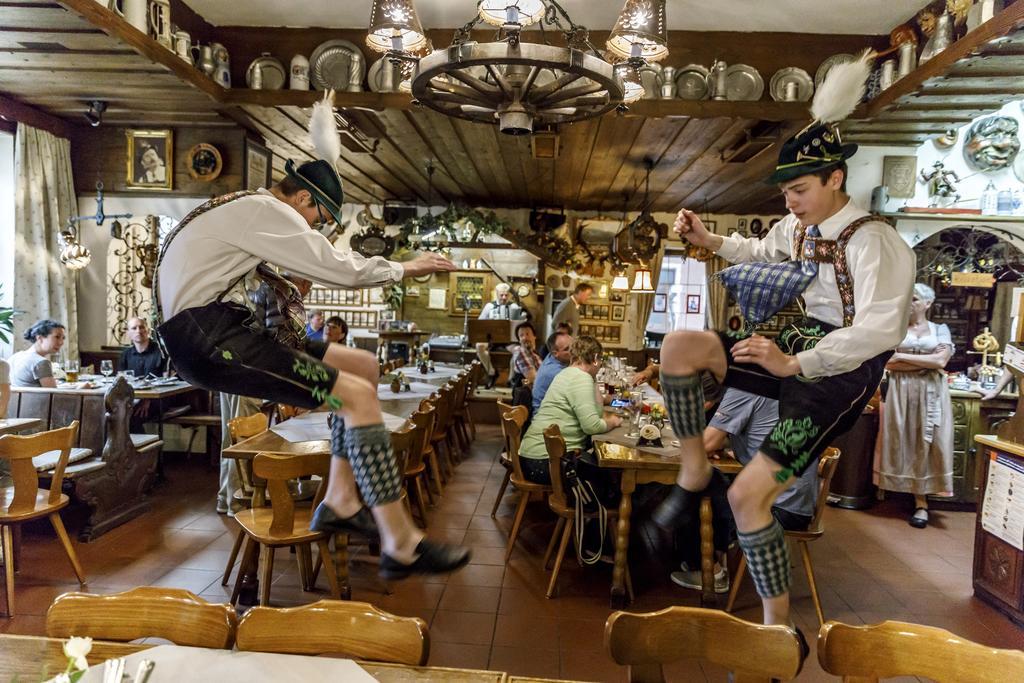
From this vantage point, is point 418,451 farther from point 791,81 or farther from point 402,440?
point 791,81

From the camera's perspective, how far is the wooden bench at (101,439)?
5012mm

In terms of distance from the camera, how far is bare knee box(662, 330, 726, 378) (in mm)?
1828

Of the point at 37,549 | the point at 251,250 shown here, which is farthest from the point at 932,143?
the point at 37,549

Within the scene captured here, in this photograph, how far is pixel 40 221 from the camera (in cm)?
630

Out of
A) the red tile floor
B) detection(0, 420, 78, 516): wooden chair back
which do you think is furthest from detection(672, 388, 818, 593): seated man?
detection(0, 420, 78, 516): wooden chair back

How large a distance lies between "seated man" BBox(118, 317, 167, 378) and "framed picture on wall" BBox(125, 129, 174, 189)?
5.11 ft

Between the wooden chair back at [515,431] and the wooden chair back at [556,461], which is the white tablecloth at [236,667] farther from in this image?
the wooden chair back at [515,431]

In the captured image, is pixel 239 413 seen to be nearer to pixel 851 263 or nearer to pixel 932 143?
pixel 851 263

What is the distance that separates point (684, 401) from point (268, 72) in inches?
188

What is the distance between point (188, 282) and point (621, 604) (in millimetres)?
3242

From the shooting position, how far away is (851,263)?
1742 millimetres

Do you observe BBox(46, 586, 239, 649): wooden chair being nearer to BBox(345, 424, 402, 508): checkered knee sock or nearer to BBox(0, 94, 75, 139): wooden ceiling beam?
BBox(345, 424, 402, 508): checkered knee sock

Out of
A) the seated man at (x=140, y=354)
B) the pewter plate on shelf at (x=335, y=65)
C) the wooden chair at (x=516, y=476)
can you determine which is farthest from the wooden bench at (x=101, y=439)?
the wooden chair at (x=516, y=476)

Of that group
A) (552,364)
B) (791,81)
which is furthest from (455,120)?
(791,81)
